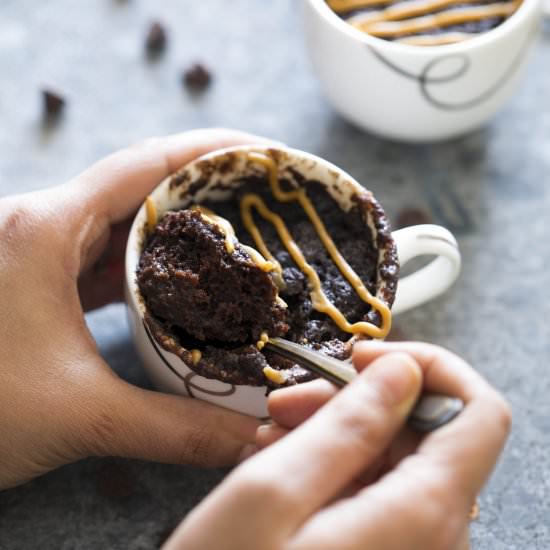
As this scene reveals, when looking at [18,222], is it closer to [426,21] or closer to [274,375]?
[274,375]

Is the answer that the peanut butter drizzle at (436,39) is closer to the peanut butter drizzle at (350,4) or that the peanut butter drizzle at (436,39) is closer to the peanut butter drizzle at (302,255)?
the peanut butter drizzle at (350,4)

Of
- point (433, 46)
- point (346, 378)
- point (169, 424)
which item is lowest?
point (169, 424)

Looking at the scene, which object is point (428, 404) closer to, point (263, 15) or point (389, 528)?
point (389, 528)

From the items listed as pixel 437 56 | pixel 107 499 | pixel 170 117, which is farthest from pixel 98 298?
pixel 437 56

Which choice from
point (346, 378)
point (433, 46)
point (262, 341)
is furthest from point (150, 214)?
point (433, 46)

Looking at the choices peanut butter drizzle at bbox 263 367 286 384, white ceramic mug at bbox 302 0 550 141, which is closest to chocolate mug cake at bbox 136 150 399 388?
peanut butter drizzle at bbox 263 367 286 384

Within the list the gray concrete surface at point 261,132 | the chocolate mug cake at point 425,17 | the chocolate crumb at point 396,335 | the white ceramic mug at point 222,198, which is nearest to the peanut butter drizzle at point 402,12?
the chocolate mug cake at point 425,17

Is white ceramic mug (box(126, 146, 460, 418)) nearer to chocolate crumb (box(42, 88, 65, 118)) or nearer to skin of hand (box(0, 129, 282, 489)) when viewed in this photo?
skin of hand (box(0, 129, 282, 489))
